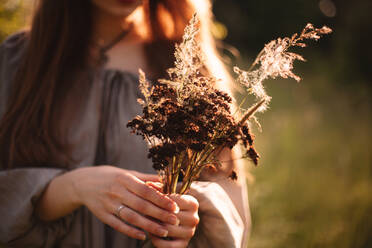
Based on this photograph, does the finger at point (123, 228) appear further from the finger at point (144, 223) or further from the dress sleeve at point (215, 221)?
the dress sleeve at point (215, 221)

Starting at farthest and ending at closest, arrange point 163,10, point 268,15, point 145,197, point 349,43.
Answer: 1. point 268,15
2. point 349,43
3. point 163,10
4. point 145,197

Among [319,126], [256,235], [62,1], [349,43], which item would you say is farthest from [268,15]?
[62,1]

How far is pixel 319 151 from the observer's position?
554 cm

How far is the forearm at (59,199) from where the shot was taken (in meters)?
1.31

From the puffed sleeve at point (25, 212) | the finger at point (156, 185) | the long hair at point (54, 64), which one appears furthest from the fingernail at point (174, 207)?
the long hair at point (54, 64)

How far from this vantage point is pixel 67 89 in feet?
5.93

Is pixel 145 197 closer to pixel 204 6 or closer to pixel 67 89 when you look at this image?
pixel 67 89

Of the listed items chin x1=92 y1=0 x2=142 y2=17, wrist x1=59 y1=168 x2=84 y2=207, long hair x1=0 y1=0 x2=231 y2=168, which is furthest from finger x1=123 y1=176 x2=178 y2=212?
chin x1=92 y1=0 x2=142 y2=17

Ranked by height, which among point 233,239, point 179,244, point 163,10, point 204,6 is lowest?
point 179,244

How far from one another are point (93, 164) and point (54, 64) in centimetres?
64

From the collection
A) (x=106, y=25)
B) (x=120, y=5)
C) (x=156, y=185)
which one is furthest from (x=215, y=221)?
(x=106, y=25)

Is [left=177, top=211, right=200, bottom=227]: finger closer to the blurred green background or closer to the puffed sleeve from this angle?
the puffed sleeve

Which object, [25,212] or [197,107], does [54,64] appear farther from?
[197,107]

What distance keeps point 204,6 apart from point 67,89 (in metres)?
1.12
